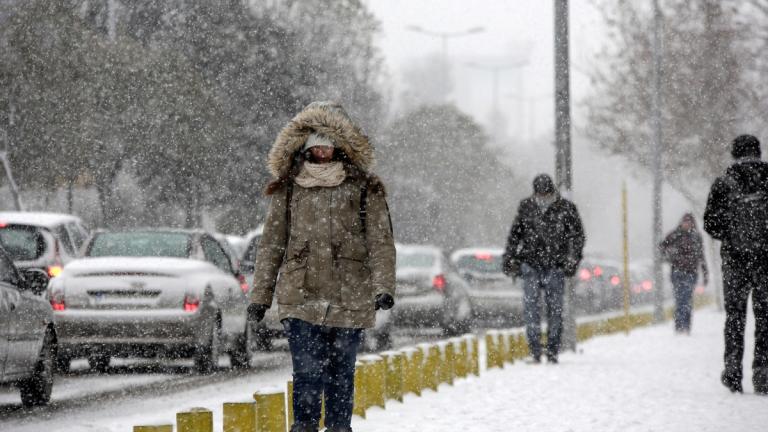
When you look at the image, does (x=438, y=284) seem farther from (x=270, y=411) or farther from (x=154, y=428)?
(x=154, y=428)

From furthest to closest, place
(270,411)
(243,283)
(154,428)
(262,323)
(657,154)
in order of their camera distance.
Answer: (657,154)
(262,323)
(243,283)
(270,411)
(154,428)

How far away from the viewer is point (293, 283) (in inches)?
275

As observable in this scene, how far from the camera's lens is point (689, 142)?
34625mm

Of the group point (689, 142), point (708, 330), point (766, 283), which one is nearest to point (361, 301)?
point (766, 283)

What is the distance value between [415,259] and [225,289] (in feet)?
20.3

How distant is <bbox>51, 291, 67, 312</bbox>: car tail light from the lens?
549 inches

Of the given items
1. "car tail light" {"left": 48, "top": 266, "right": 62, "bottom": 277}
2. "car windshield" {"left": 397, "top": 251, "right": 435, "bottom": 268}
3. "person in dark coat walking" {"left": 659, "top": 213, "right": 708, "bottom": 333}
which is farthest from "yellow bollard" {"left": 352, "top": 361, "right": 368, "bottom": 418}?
"person in dark coat walking" {"left": 659, "top": 213, "right": 708, "bottom": 333}

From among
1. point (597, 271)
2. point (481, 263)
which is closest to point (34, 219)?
point (481, 263)

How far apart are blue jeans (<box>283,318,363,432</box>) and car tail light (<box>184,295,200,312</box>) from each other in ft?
22.8

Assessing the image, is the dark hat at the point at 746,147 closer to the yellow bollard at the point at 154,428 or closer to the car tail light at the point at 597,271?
the yellow bollard at the point at 154,428

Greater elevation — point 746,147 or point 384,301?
point 746,147

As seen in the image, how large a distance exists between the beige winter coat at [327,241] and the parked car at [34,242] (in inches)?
346

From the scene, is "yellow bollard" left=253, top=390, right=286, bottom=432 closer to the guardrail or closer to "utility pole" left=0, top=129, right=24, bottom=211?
the guardrail

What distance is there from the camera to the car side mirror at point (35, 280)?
11445 millimetres
